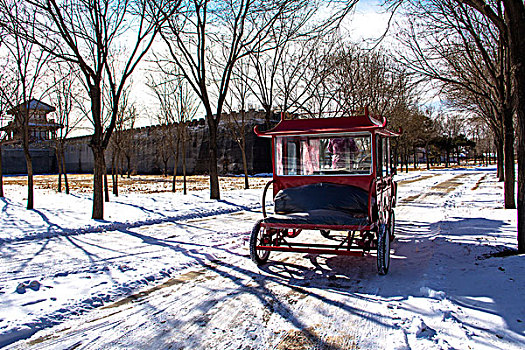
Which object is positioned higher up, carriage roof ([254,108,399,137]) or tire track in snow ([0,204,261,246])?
carriage roof ([254,108,399,137])

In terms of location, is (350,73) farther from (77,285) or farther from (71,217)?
(77,285)

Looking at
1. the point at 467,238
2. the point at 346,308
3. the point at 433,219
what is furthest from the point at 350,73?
the point at 346,308

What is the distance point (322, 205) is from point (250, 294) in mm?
1906

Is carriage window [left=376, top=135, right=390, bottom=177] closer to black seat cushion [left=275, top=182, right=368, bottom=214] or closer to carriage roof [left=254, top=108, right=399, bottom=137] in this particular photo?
carriage roof [left=254, top=108, right=399, bottom=137]

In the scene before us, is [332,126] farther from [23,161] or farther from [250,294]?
[23,161]

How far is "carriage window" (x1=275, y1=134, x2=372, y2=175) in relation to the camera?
7281 mm

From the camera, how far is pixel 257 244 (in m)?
6.91

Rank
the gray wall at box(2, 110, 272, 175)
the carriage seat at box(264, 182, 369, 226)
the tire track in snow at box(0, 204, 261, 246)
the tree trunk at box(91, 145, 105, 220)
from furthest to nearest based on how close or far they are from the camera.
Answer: the gray wall at box(2, 110, 272, 175) < the tree trunk at box(91, 145, 105, 220) < the tire track in snow at box(0, 204, 261, 246) < the carriage seat at box(264, 182, 369, 226)

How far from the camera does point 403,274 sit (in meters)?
6.03

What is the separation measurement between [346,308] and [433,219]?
774cm

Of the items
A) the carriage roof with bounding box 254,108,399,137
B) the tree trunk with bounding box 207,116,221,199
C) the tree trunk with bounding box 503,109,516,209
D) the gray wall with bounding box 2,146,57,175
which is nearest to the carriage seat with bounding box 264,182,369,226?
the carriage roof with bounding box 254,108,399,137

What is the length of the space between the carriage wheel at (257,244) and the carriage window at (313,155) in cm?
141

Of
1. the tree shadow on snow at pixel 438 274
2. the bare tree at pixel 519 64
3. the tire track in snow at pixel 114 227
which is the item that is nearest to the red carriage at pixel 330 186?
the tree shadow on snow at pixel 438 274

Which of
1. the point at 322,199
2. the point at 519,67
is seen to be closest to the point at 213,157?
the point at 322,199
